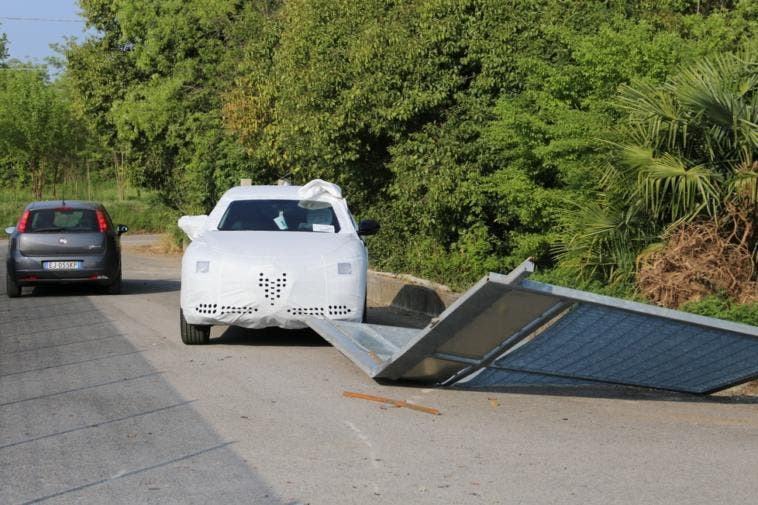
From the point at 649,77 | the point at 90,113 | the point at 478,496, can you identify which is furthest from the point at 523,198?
Result: the point at 90,113

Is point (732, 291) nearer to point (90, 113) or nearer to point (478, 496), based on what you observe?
point (478, 496)

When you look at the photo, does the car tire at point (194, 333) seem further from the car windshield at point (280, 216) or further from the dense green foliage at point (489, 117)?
the dense green foliage at point (489, 117)

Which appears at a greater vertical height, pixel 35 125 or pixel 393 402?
pixel 35 125

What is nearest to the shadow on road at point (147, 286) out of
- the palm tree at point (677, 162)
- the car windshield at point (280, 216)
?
the car windshield at point (280, 216)

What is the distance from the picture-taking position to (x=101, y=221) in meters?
19.8

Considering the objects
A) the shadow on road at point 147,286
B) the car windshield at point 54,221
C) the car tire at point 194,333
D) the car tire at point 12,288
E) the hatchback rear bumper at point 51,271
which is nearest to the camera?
the car tire at point 194,333

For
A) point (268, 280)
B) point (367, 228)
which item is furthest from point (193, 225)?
point (268, 280)

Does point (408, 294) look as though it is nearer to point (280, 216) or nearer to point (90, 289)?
point (280, 216)

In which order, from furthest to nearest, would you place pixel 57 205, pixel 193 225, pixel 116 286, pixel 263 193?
pixel 116 286, pixel 57 205, pixel 263 193, pixel 193 225

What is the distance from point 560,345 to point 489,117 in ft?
38.1

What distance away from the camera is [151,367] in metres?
11.0

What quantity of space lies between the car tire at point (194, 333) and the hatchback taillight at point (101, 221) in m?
7.57

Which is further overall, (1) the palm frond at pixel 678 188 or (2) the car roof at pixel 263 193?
(2) the car roof at pixel 263 193

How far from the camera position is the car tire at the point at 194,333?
12.5 metres
